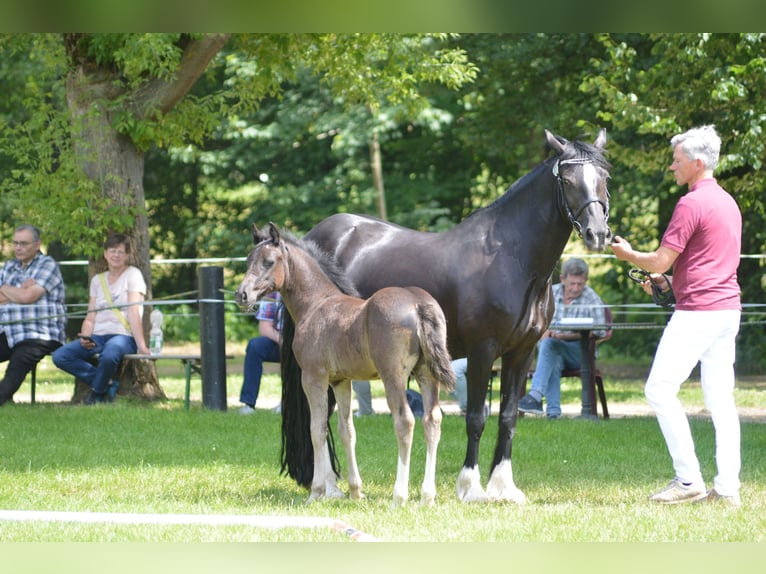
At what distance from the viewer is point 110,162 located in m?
12.2

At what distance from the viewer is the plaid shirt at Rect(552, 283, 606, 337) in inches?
428

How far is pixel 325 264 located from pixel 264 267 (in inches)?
18.0

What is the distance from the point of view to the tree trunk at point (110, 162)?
1195 centimetres

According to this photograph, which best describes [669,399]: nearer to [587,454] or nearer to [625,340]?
[587,454]

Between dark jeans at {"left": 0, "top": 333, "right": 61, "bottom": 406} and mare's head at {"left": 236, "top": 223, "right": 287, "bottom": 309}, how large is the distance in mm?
5935

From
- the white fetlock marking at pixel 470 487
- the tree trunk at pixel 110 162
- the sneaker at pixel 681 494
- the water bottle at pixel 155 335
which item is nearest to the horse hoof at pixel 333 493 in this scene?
the white fetlock marking at pixel 470 487

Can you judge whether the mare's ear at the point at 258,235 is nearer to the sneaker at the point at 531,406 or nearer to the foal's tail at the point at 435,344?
the foal's tail at the point at 435,344

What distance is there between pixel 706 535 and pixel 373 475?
9.49 ft

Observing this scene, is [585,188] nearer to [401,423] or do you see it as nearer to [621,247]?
[621,247]

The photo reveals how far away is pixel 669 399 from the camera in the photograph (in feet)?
20.0

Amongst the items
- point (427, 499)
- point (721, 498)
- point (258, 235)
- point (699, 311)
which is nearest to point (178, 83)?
point (258, 235)

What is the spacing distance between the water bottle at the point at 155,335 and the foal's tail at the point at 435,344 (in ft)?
21.6

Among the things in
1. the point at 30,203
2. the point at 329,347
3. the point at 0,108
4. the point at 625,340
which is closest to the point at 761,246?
the point at 625,340

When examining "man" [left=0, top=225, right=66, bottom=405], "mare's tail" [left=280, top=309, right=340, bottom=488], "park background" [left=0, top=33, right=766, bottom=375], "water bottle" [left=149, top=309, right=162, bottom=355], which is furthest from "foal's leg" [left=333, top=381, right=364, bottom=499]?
"man" [left=0, top=225, right=66, bottom=405]
